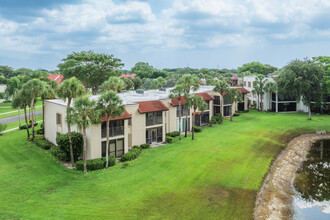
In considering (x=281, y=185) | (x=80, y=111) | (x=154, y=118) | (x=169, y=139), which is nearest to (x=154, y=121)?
(x=154, y=118)

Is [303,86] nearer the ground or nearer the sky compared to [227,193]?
nearer the sky

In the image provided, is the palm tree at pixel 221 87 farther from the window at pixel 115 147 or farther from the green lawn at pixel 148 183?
the window at pixel 115 147

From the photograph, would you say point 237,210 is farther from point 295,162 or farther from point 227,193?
point 295,162

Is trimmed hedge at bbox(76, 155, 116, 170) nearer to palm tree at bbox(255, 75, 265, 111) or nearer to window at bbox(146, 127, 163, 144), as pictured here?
window at bbox(146, 127, 163, 144)

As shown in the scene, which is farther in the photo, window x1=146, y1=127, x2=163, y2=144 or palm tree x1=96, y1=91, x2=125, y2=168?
window x1=146, y1=127, x2=163, y2=144

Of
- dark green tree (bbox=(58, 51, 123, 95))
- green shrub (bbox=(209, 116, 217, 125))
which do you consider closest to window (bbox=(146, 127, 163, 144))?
green shrub (bbox=(209, 116, 217, 125))

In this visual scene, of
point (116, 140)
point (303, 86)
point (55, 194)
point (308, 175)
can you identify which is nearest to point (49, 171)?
point (55, 194)
